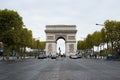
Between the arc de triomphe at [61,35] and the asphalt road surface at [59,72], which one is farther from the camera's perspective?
the arc de triomphe at [61,35]

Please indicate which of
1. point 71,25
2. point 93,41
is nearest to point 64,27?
point 71,25

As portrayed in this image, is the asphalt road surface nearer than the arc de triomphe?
Yes

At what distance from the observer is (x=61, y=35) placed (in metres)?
175

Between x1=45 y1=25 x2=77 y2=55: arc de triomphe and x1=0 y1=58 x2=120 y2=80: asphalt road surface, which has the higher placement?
x1=45 y1=25 x2=77 y2=55: arc de triomphe

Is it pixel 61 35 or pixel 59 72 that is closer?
pixel 59 72

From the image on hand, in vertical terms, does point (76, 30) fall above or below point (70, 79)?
above

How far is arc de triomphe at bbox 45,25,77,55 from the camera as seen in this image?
564 feet

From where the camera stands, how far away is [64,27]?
17300 cm

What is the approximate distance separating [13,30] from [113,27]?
2618 cm

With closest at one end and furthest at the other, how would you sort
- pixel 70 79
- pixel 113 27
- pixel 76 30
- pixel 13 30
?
1. pixel 70 79
2. pixel 13 30
3. pixel 113 27
4. pixel 76 30

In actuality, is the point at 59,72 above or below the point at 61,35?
below

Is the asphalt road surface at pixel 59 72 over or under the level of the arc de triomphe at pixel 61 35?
under

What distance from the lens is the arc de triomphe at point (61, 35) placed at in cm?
17188

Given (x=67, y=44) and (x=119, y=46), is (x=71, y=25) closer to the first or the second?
(x=67, y=44)
